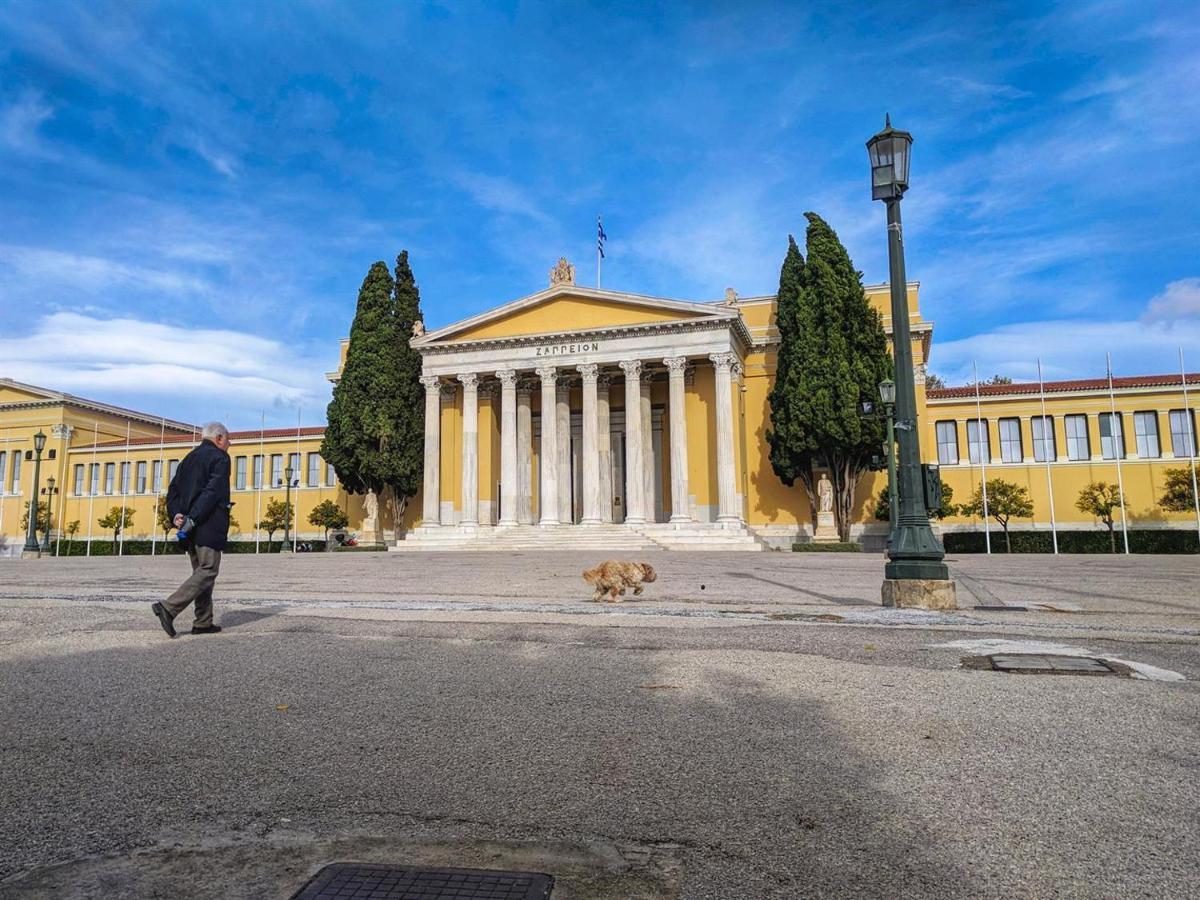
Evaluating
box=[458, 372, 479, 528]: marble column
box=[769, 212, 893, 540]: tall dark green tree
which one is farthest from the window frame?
box=[458, 372, 479, 528]: marble column

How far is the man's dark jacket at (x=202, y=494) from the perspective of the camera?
654 cm

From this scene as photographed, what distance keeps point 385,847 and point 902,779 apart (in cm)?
184

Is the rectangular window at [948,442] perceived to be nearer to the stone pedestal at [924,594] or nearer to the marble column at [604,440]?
the marble column at [604,440]

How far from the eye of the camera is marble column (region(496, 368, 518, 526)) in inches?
1409

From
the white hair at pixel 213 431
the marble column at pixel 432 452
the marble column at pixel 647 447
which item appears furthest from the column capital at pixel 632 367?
the white hair at pixel 213 431

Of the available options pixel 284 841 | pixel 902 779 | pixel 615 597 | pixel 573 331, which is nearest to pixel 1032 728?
pixel 902 779

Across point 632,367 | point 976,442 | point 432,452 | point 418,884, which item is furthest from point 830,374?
point 418,884

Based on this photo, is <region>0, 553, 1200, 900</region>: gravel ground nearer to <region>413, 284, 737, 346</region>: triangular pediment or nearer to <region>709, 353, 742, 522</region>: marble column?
<region>709, 353, 742, 522</region>: marble column

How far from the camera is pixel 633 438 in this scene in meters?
34.0

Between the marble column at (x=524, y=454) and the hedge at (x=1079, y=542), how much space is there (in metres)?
18.1

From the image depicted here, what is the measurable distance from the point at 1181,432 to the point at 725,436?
20948 millimetres

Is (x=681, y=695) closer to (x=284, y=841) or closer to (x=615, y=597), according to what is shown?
(x=284, y=841)

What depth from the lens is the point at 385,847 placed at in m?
2.27

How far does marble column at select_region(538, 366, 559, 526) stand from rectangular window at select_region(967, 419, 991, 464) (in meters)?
19.5
